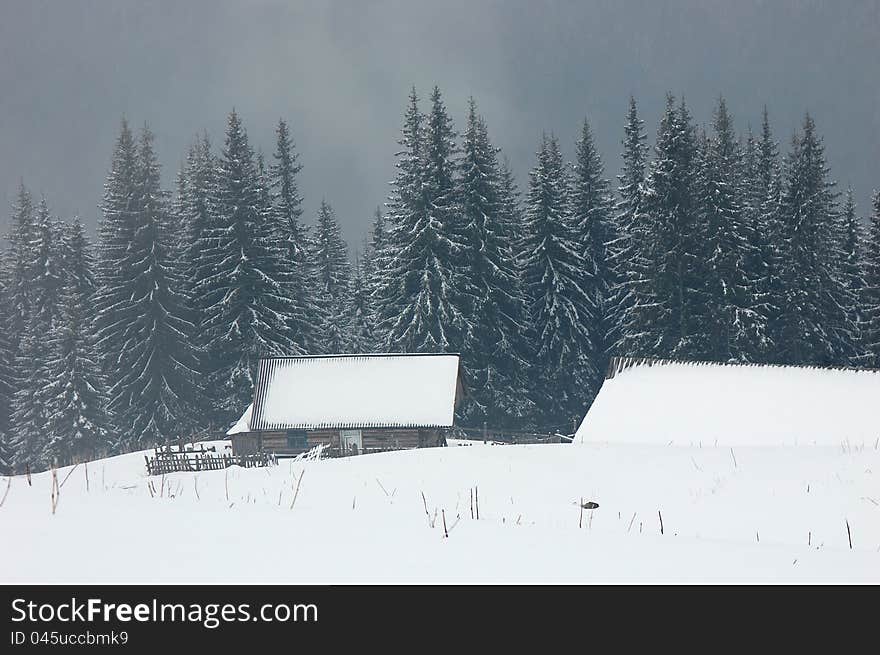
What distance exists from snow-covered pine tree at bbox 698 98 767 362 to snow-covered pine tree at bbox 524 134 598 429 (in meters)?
8.56

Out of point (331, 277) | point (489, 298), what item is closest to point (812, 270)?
point (489, 298)

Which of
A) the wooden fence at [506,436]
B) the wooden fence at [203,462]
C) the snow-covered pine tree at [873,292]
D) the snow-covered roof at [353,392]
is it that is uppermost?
the snow-covered pine tree at [873,292]

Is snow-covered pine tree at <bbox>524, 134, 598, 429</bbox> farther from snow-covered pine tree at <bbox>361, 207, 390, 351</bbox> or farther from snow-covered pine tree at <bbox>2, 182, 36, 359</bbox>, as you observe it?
snow-covered pine tree at <bbox>2, 182, 36, 359</bbox>

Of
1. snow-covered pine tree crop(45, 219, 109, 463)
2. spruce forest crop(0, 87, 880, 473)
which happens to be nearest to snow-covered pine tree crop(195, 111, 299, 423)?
spruce forest crop(0, 87, 880, 473)

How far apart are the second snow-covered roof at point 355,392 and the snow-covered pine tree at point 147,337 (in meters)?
8.80

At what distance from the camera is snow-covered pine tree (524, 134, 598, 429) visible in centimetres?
5325

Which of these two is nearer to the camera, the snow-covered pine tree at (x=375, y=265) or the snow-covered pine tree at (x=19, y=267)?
the snow-covered pine tree at (x=375, y=265)

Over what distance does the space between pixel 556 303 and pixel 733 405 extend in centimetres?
2426

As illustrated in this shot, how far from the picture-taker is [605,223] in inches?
2260

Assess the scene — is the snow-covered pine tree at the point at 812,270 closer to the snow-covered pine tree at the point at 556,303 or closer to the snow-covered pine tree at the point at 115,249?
the snow-covered pine tree at the point at 556,303

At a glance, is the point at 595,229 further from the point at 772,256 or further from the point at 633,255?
the point at 772,256

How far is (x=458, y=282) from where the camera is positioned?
5100 cm

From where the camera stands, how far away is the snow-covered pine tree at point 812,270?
49.0m

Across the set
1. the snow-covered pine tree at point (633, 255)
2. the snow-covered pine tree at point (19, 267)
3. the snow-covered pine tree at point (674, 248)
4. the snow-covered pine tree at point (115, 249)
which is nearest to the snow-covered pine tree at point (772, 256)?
the snow-covered pine tree at point (674, 248)
